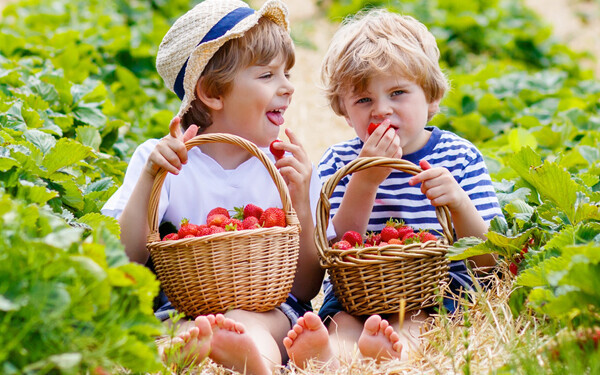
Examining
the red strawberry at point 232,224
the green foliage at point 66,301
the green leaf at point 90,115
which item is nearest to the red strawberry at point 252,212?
the red strawberry at point 232,224

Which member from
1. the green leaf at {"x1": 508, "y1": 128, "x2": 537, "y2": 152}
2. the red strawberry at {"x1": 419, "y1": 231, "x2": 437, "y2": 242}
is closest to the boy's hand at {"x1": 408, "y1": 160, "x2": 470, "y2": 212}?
the red strawberry at {"x1": 419, "y1": 231, "x2": 437, "y2": 242}

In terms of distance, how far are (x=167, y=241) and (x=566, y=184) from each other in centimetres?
154

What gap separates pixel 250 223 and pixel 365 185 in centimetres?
59

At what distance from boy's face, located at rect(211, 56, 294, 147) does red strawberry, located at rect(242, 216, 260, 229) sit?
565mm

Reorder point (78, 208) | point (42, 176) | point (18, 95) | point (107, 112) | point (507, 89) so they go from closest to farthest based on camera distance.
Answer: point (42, 176), point (78, 208), point (18, 95), point (107, 112), point (507, 89)

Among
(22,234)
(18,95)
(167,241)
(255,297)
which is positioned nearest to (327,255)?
(255,297)

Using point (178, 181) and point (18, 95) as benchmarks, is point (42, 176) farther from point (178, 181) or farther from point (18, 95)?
point (18, 95)

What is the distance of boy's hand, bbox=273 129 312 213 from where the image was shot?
2.74 metres

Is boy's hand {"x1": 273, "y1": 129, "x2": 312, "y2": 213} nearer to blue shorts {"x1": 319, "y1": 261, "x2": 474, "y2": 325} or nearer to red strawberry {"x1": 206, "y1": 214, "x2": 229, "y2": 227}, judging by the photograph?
red strawberry {"x1": 206, "y1": 214, "x2": 229, "y2": 227}

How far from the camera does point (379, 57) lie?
3062 millimetres

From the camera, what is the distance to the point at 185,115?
10.6 feet

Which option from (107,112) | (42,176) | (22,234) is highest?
(22,234)

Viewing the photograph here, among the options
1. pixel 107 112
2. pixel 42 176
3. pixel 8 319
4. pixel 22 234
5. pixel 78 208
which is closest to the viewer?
pixel 8 319

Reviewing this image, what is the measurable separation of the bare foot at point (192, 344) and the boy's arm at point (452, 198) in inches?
37.7
